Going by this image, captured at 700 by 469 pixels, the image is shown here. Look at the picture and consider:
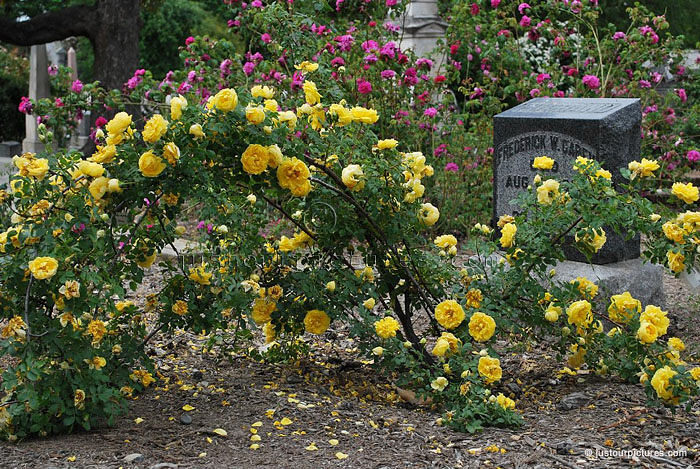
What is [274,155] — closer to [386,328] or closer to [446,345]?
[386,328]

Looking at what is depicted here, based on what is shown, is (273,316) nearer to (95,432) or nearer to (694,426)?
(95,432)

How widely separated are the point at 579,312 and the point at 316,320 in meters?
1.08

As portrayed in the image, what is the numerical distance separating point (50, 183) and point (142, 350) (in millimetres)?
795

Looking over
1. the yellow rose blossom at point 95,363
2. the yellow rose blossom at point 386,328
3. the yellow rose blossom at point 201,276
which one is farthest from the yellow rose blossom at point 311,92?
the yellow rose blossom at point 95,363

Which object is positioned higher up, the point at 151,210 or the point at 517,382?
the point at 151,210

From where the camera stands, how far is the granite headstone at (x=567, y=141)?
5.20 m

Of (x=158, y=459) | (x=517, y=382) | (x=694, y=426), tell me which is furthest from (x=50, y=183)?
(x=694, y=426)

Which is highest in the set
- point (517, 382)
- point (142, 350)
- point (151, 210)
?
point (151, 210)

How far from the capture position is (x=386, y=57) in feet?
24.6

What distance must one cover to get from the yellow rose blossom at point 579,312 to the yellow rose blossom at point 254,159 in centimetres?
140

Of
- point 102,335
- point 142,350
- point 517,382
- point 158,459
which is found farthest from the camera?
point 517,382

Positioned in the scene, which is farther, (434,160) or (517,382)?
(434,160)

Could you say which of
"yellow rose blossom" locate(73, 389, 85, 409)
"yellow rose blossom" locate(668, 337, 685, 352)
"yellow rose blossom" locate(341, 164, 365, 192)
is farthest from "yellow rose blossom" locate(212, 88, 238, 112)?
"yellow rose blossom" locate(668, 337, 685, 352)

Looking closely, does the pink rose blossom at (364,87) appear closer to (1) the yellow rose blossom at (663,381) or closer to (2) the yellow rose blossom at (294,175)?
(2) the yellow rose blossom at (294,175)
